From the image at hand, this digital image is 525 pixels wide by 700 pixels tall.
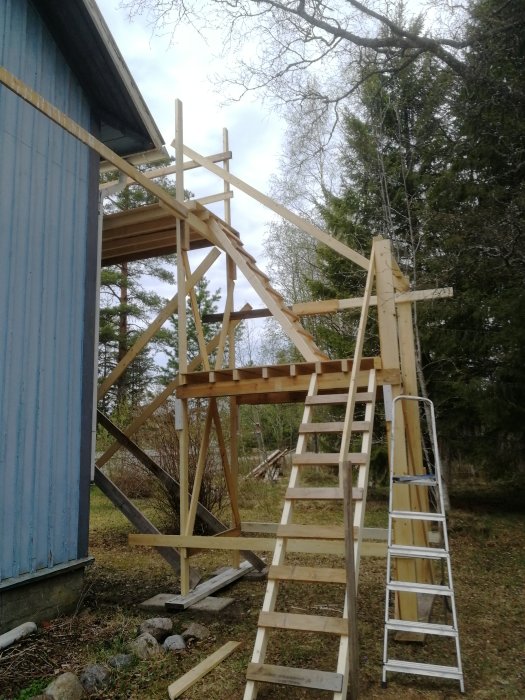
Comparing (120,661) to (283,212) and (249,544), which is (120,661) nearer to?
(249,544)

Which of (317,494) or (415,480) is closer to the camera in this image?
(317,494)

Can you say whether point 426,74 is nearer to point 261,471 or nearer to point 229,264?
point 229,264

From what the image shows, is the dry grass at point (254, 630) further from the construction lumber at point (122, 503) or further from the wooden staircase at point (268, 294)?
the wooden staircase at point (268, 294)

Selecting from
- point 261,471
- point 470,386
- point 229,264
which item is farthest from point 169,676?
point 261,471

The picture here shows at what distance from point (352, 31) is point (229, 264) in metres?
4.85

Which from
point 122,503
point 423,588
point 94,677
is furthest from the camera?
point 122,503

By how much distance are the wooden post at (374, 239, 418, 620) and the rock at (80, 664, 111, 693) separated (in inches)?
104

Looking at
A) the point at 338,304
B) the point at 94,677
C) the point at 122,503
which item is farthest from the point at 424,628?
the point at 338,304

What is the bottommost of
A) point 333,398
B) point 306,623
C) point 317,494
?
point 306,623

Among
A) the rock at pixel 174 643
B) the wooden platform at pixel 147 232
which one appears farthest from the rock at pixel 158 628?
the wooden platform at pixel 147 232

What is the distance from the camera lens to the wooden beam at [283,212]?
639 centimetres

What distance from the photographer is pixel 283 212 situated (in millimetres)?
6855

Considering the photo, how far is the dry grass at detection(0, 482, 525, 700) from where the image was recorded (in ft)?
12.7

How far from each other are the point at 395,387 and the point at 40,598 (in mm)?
3887
